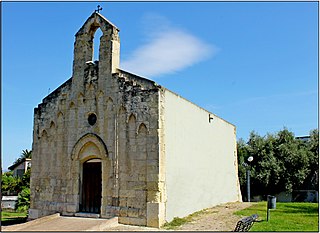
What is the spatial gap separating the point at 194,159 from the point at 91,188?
Result: 14.8ft

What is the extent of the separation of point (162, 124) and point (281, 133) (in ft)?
67.9

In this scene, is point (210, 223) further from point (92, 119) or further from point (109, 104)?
point (92, 119)

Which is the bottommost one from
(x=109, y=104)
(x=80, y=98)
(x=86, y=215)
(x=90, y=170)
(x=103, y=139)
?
(x=86, y=215)

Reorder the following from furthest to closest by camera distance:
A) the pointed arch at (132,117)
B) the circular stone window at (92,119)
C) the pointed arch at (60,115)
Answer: the pointed arch at (60,115) < the circular stone window at (92,119) < the pointed arch at (132,117)

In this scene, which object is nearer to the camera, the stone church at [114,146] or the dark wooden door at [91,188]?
the stone church at [114,146]

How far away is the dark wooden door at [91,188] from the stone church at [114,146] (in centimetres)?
4

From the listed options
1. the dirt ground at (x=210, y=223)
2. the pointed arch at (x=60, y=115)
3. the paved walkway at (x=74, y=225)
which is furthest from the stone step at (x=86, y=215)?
the pointed arch at (x=60, y=115)

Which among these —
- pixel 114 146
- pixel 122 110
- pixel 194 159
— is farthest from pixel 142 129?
pixel 194 159

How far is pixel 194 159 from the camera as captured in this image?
15.8 metres

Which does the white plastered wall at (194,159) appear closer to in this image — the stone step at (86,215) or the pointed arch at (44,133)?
the stone step at (86,215)

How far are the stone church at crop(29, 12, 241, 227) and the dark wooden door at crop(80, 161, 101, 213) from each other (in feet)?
0.13

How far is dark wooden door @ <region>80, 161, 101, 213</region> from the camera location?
14227mm

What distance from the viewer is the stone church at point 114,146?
1291 centimetres

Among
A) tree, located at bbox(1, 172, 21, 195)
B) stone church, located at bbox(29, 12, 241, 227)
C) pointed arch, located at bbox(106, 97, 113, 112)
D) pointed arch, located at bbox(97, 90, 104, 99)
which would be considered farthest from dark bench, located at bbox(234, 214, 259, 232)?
tree, located at bbox(1, 172, 21, 195)
